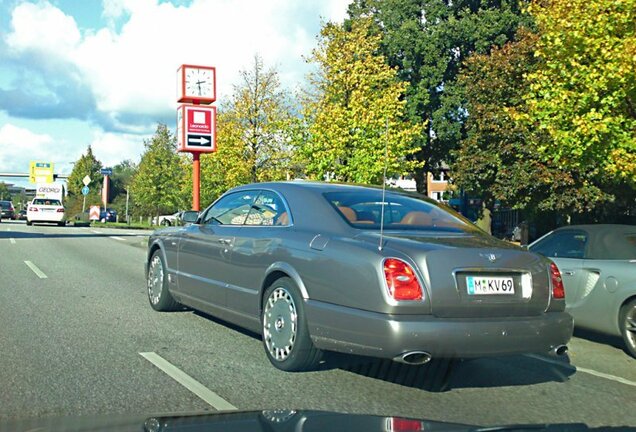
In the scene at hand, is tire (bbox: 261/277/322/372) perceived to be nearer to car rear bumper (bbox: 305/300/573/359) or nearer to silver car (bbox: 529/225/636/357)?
car rear bumper (bbox: 305/300/573/359)

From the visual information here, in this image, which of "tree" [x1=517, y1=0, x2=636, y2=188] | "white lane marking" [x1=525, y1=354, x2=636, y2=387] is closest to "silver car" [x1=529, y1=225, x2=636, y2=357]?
"white lane marking" [x1=525, y1=354, x2=636, y2=387]

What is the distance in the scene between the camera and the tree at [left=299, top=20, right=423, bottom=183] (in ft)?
73.5

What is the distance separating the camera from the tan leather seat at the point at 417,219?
5.39 meters

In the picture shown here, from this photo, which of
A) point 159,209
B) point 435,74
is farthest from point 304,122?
point 159,209

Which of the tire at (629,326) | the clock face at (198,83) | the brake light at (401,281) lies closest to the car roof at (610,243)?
the tire at (629,326)

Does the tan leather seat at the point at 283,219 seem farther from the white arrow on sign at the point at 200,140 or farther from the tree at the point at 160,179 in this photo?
the tree at the point at 160,179

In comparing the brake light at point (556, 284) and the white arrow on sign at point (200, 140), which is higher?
the white arrow on sign at point (200, 140)

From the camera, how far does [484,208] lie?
121 feet

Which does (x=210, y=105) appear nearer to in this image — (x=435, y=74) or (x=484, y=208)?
(x=435, y=74)

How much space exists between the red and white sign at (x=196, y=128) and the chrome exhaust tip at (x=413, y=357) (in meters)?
18.9

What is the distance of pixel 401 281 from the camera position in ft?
14.6

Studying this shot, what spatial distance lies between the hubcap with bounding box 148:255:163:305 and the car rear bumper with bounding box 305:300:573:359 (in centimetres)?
350

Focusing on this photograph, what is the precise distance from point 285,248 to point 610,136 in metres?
9.23

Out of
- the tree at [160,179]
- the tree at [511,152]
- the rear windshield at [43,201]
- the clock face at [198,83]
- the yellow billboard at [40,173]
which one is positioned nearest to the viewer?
the clock face at [198,83]
